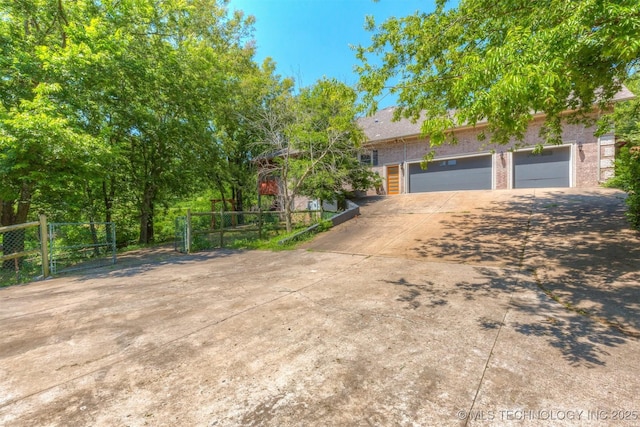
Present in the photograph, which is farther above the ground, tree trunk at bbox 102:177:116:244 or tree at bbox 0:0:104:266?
tree at bbox 0:0:104:266

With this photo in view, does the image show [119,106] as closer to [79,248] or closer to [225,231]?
[79,248]

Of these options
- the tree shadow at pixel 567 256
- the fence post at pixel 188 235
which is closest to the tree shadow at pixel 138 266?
the fence post at pixel 188 235

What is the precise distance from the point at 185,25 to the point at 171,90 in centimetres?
310

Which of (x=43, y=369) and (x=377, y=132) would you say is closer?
(x=43, y=369)

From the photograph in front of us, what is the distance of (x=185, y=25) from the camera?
12.6m

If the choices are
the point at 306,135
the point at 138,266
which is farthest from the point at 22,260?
the point at 306,135

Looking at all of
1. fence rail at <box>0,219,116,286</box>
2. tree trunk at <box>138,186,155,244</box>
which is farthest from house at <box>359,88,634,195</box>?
tree trunk at <box>138,186,155,244</box>

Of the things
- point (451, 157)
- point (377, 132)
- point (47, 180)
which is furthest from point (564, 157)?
point (47, 180)

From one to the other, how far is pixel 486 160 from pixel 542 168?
252 centimetres

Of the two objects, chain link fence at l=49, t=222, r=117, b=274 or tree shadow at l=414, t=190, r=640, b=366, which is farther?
chain link fence at l=49, t=222, r=117, b=274

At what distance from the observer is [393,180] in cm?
1806

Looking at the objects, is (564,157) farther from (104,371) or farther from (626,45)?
(104,371)

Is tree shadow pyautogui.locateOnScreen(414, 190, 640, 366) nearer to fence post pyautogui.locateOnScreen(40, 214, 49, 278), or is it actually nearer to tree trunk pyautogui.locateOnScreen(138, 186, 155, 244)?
fence post pyautogui.locateOnScreen(40, 214, 49, 278)

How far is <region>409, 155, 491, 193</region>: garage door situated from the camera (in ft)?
51.3
